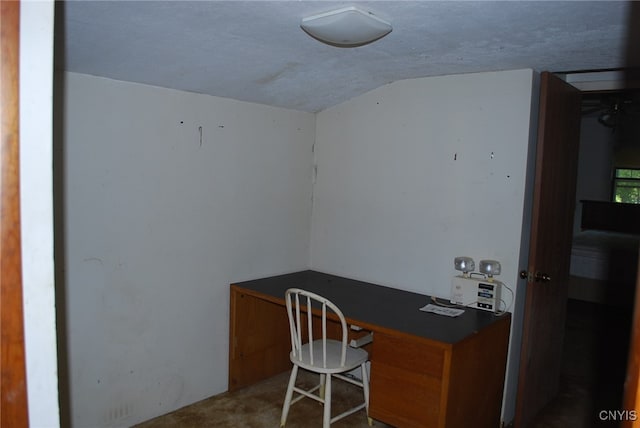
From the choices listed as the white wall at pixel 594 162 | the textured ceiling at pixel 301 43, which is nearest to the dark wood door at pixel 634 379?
the textured ceiling at pixel 301 43

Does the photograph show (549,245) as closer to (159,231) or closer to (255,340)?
(255,340)

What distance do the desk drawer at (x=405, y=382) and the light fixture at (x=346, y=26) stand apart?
4.34 feet

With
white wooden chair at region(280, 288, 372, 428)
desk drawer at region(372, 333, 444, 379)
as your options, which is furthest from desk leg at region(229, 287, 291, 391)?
desk drawer at region(372, 333, 444, 379)

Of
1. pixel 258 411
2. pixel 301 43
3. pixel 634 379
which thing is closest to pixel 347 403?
pixel 258 411

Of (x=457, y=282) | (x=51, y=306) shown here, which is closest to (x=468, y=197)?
(x=457, y=282)

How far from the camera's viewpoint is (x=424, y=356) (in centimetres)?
210

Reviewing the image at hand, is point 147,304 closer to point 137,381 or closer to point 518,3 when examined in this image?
point 137,381

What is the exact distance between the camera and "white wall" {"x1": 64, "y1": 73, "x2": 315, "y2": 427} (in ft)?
7.40

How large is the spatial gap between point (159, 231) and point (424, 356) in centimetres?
152

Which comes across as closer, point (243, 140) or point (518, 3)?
point (518, 3)

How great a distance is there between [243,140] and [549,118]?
1.75 metres

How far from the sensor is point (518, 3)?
62.6 inches

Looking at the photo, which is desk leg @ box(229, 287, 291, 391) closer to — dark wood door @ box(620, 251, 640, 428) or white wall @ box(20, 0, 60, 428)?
white wall @ box(20, 0, 60, 428)

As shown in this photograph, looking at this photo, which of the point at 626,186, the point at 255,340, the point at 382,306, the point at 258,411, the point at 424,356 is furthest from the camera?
the point at 626,186
